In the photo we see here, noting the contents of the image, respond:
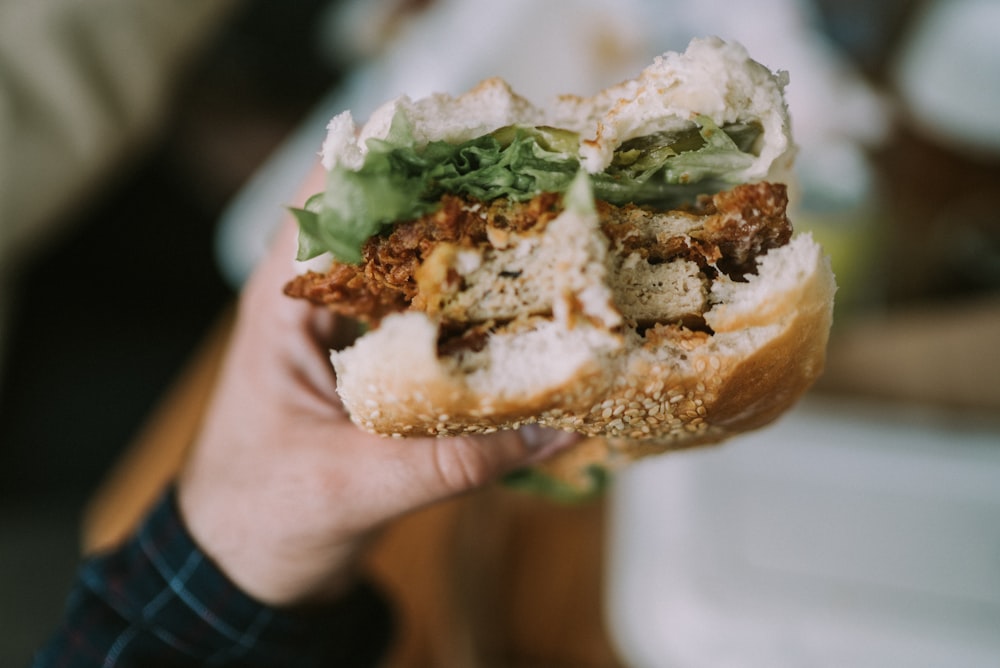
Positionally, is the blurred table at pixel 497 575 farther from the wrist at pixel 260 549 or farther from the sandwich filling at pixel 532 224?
the sandwich filling at pixel 532 224

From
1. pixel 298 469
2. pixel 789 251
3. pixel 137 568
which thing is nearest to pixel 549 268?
pixel 789 251

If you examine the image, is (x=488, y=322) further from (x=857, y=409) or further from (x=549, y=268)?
(x=857, y=409)

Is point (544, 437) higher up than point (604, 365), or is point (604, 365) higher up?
point (604, 365)

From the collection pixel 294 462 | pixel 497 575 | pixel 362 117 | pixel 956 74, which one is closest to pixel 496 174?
pixel 294 462

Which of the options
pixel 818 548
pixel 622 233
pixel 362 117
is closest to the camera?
pixel 622 233

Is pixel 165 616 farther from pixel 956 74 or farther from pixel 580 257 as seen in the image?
pixel 956 74

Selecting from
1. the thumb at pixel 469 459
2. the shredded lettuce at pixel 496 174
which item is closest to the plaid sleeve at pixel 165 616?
the thumb at pixel 469 459

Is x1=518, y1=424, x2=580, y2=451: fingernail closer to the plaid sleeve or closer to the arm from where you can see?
the arm
